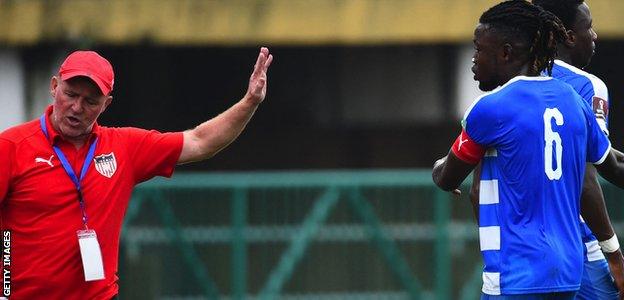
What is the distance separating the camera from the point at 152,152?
6250mm

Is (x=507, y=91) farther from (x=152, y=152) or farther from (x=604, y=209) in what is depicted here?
(x=152, y=152)

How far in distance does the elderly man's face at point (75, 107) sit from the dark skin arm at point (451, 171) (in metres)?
1.53

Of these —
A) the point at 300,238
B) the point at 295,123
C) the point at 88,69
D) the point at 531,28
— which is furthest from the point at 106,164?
the point at 295,123

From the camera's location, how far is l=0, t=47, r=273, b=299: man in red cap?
5.82 metres

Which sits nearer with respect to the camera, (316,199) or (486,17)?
(486,17)

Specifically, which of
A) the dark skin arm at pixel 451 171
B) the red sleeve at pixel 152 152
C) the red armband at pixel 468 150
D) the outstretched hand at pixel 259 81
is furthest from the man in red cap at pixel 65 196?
the red armband at pixel 468 150

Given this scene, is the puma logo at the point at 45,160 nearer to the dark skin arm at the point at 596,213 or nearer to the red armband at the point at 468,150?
the red armband at the point at 468,150

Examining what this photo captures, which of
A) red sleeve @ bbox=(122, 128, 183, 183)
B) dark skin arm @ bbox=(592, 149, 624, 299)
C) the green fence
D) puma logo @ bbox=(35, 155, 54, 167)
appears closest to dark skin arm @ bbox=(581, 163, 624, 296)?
dark skin arm @ bbox=(592, 149, 624, 299)

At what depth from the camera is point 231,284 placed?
38.7ft

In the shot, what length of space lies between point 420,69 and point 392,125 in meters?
0.69

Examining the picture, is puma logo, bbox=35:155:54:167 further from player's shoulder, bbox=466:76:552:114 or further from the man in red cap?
player's shoulder, bbox=466:76:552:114

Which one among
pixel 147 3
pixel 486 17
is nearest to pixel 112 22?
pixel 147 3

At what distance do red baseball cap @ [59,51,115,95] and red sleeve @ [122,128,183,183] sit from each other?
33cm

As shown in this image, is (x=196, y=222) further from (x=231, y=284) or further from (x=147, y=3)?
(x=147, y=3)
